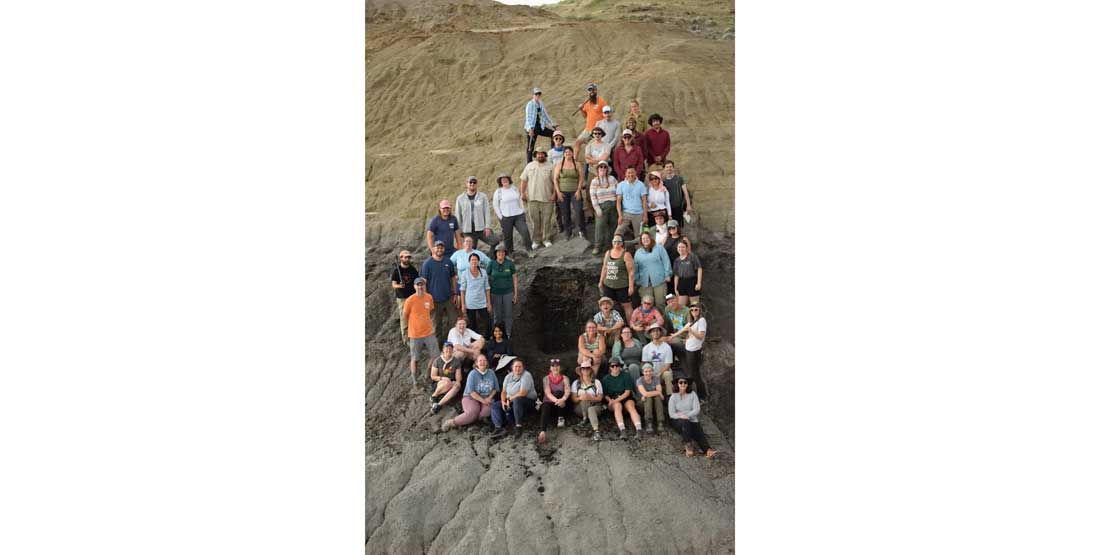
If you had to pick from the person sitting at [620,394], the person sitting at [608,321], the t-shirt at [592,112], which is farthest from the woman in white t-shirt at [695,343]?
the t-shirt at [592,112]

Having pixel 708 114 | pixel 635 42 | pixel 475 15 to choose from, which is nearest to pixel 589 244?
pixel 708 114

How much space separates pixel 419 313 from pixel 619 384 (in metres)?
3.09

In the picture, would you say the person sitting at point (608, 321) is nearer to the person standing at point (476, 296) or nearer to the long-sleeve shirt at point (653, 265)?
the long-sleeve shirt at point (653, 265)

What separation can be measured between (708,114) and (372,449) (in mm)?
7170

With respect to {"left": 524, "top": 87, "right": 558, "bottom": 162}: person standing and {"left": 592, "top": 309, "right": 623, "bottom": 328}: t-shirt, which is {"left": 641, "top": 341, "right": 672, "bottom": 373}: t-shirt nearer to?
{"left": 592, "top": 309, "right": 623, "bottom": 328}: t-shirt

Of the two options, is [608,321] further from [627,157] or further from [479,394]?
[627,157]

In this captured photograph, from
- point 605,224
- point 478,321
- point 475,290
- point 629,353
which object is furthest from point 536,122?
point 629,353

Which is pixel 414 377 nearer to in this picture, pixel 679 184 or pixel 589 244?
pixel 589 244

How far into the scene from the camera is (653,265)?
1527cm

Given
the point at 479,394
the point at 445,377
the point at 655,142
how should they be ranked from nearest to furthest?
the point at 479,394 < the point at 445,377 < the point at 655,142

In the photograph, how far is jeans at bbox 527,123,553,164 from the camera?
54.1 ft

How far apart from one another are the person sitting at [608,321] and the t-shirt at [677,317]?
0.69 metres

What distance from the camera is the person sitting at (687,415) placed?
15.0 meters

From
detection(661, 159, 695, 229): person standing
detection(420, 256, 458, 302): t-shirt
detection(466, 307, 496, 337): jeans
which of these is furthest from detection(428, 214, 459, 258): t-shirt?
detection(661, 159, 695, 229): person standing
